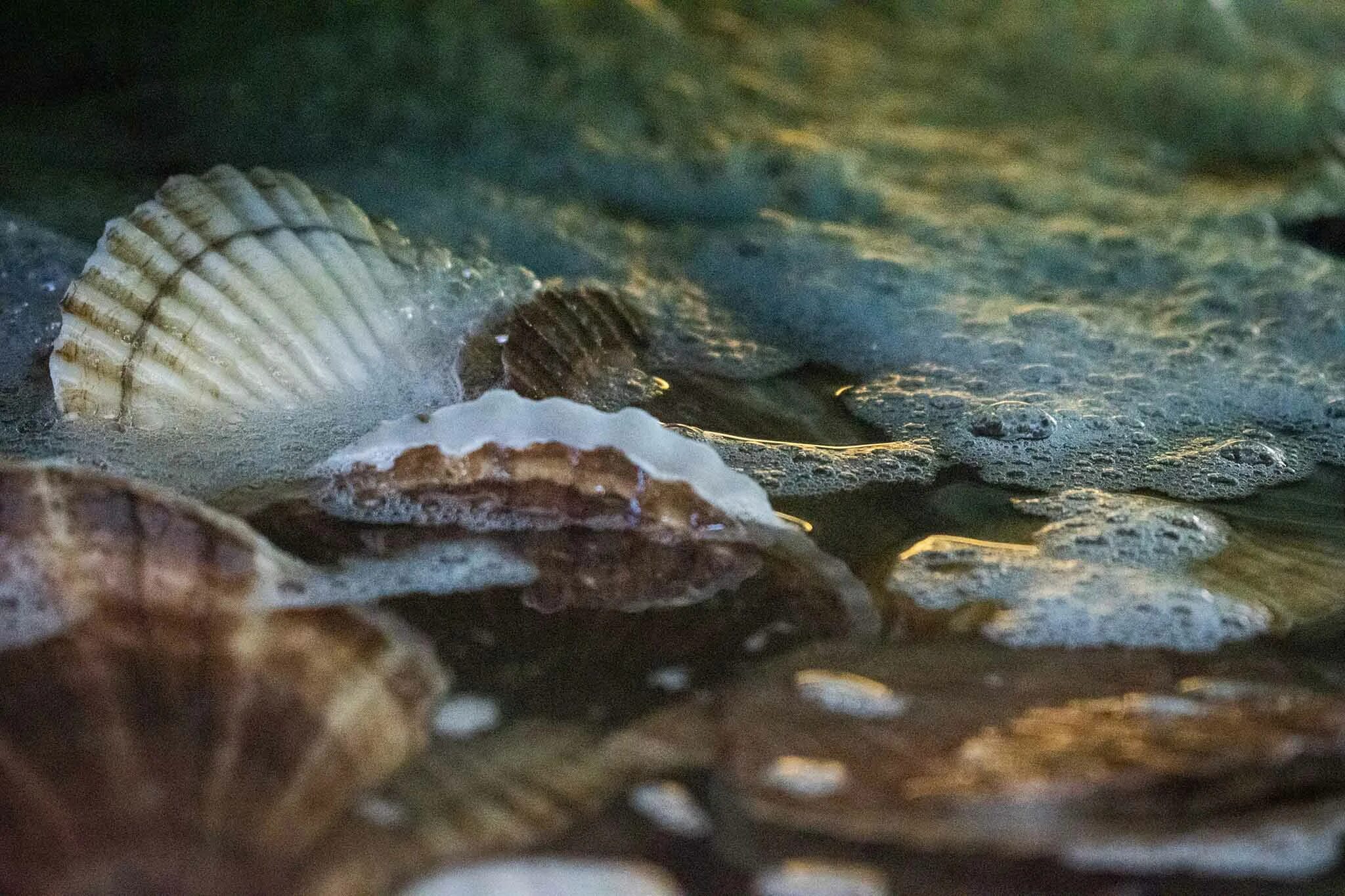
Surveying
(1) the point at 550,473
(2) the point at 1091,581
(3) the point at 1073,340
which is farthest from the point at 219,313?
(3) the point at 1073,340

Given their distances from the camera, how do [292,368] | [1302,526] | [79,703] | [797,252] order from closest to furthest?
[79,703]
[1302,526]
[292,368]
[797,252]

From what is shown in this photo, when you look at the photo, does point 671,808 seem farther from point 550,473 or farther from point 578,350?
point 578,350

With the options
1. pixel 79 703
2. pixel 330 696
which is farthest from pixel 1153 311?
pixel 79 703

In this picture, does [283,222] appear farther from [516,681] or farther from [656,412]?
[516,681]

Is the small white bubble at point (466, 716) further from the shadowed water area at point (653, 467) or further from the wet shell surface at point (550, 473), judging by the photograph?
the wet shell surface at point (550, 473)

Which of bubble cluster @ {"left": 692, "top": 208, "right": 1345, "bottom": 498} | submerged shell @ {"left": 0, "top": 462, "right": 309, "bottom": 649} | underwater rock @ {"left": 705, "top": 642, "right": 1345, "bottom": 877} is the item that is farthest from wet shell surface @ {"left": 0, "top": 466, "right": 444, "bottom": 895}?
bubble cluster @ {"left": 692, "top": 208, "right": 1345, "bottom": 498}
